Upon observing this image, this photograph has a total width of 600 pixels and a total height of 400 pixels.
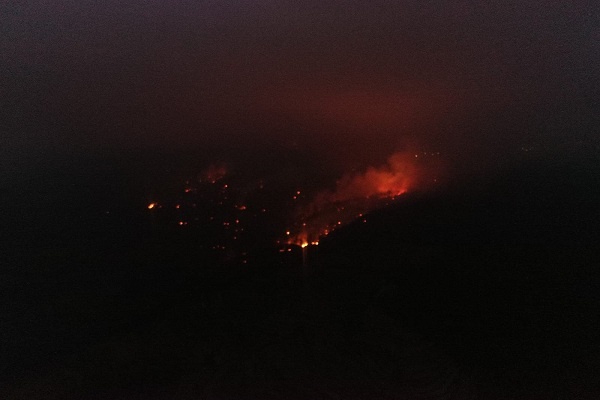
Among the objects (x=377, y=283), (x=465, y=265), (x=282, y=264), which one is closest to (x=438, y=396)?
(x=377, y=283)

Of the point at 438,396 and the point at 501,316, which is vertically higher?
the point at 501,316

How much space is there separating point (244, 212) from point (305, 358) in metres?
2.45

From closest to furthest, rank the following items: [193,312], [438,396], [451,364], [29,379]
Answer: [438,396]
[451,364]
[29,379]
[193,312]

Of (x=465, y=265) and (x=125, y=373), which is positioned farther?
(x=465, y=265)

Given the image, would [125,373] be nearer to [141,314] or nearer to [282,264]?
[141,314]

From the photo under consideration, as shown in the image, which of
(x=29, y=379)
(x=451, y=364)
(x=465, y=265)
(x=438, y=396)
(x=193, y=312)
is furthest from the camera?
(x=465, y=265)

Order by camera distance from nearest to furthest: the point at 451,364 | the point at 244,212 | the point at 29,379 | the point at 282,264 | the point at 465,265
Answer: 1. the point at 451,364
2. the point at 29,379
3. the point at 465,265
4. the point at 282,264
5. the point at 244,212

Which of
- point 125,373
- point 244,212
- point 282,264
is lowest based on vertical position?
point 125,373

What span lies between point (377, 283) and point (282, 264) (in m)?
1.00

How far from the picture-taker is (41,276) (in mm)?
4781

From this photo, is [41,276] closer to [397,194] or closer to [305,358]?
[305,358]

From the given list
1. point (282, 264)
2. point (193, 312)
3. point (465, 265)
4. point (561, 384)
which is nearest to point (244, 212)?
point (282, 264)

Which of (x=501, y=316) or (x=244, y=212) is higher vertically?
(x=244, y=212)

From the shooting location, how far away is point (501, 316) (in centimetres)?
385
